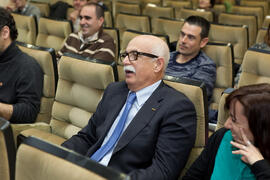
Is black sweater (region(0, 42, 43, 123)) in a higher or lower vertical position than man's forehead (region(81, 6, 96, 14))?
lower

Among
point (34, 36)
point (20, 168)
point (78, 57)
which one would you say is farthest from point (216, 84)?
point (34, 36)

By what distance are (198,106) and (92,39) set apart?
178 centimetres

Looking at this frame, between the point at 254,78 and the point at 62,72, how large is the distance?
1150mm

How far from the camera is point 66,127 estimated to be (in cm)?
228

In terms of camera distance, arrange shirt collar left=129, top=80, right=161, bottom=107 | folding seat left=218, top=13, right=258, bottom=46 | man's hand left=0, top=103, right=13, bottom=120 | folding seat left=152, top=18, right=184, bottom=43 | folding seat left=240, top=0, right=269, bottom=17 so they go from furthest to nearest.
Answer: folding seat left=240, top=0, right=269, bottom=17 → folding seat left=218, top=13, right=258, bottom=46 → folding seat left=152, top=18, right=184, bottom=43 → man's hand left=0, top=103, right=13, bottom=120 → shirt collar left=129, top=80, right=161, bottom=107

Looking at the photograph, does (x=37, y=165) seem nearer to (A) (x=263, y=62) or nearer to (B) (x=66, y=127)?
(B) (x=66, y=127)

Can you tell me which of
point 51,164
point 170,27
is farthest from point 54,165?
point 170,27

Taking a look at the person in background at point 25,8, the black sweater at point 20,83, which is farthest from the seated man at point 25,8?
the black sweater at point 20,83

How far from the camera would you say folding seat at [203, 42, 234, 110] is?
275cm

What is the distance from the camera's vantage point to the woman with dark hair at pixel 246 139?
4.13 ft

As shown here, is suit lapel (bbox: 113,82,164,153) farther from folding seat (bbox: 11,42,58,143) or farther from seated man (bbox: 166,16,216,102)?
seated man (bbox: 166,16,216,102)

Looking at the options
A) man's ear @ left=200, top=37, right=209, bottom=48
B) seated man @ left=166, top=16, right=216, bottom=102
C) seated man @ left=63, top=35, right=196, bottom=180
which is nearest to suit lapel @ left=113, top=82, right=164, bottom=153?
seated man @ left=63, top=35, right=196, bottom=180

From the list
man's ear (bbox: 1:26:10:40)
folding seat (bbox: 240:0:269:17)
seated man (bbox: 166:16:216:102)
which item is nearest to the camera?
man's ear (bbox: 1:26:10:40)

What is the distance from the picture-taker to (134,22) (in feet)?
15.1
